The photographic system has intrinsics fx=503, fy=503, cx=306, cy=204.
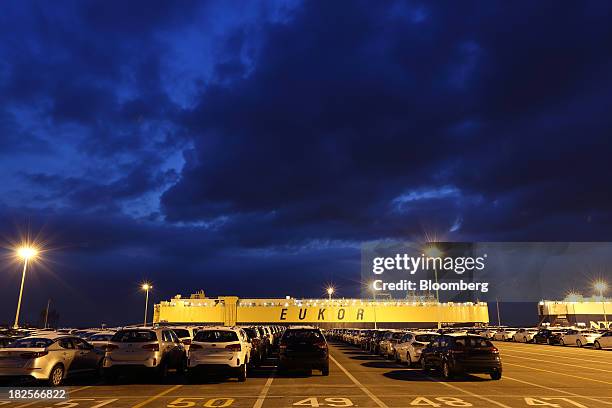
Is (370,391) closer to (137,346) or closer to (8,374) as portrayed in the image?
(137,346)

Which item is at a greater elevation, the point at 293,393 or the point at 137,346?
the point at 137,346

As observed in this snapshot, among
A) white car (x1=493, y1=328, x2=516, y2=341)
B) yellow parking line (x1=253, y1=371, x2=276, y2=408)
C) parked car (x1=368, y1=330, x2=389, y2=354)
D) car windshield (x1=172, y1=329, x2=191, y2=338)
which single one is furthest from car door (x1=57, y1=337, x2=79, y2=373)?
white car (x1=493, y1=328, x2=516, y2=341)

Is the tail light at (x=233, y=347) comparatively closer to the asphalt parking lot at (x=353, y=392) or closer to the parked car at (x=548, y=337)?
the asphalt parking lot at (x=353, y=392)

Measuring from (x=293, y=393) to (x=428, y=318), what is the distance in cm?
9116

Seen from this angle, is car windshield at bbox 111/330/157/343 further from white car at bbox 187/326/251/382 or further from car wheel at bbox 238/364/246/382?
car wheel at bbox 238/364/246/382

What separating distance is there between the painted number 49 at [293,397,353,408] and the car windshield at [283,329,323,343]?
560 cm

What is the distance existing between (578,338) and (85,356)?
4135cm

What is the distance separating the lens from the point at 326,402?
11336 millimetres

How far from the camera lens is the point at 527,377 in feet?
57.1

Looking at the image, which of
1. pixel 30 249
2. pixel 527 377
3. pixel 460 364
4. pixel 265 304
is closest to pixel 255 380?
pixel 460 364

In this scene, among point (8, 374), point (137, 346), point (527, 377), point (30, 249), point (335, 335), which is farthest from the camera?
point (335, 335)

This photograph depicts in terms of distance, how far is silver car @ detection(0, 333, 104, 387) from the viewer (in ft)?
42.4

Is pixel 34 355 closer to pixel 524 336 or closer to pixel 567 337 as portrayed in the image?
pixel 567 337

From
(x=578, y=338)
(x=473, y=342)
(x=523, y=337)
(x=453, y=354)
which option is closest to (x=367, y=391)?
(x=453, y=354)
